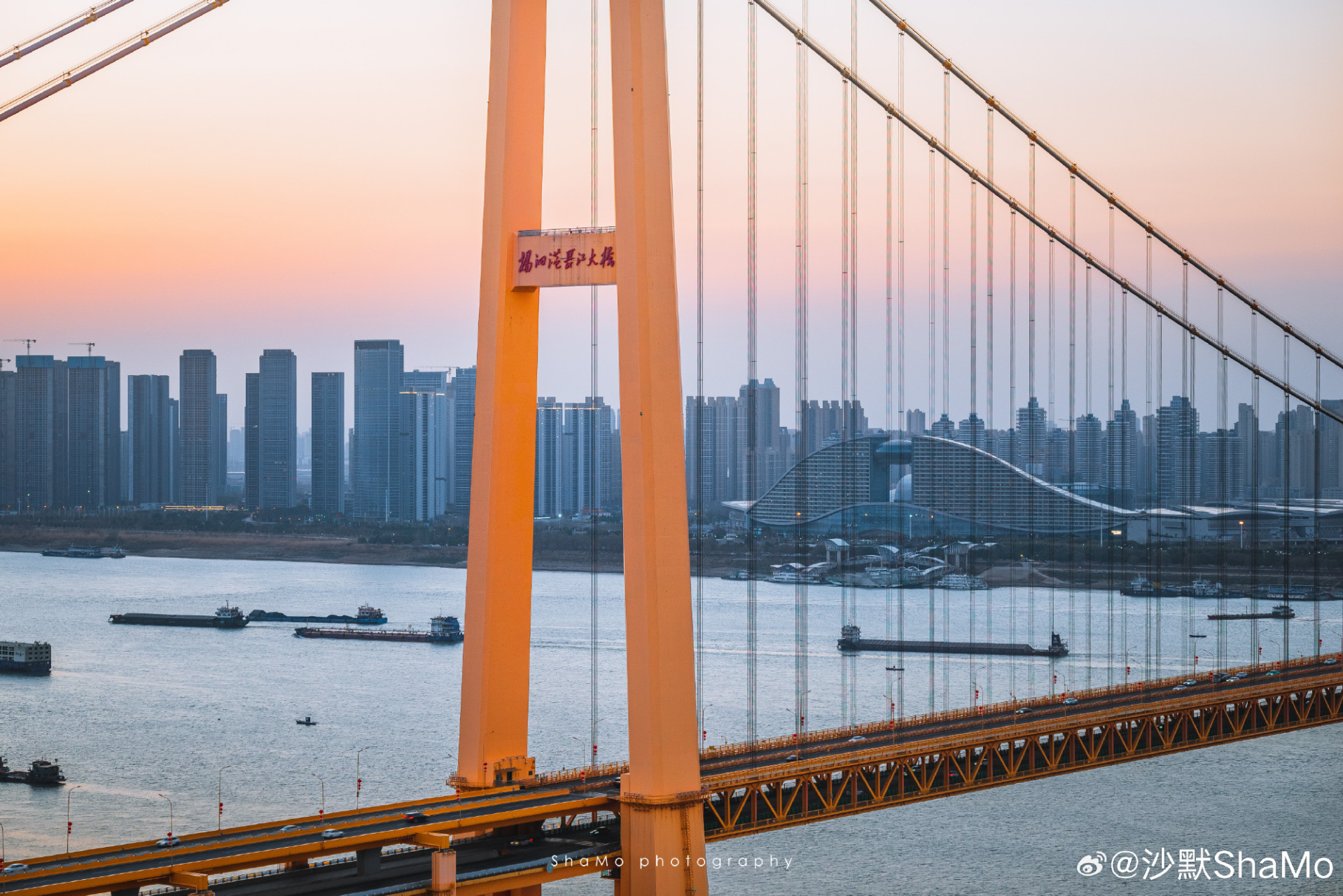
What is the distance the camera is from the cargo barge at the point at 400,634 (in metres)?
44.7

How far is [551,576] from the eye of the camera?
60875mm

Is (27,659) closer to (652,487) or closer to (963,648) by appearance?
(963,648)

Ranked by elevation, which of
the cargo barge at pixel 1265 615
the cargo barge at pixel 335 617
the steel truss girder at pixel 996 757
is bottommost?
the cargo barge at pixel 335 617

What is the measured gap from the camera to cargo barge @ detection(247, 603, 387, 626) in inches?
1889

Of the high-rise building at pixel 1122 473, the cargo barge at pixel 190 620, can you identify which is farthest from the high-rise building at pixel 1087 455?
the cargo barge at pixel 190 620

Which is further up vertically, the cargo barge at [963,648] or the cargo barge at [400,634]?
the cargo barge at [963,648]

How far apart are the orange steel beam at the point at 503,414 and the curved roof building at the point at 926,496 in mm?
39456

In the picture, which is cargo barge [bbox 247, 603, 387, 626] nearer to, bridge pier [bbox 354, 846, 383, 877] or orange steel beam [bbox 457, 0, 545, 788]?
orange steel beam [bbox 457, 0, 545, 788]

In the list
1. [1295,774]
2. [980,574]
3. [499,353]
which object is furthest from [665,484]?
[980,574]

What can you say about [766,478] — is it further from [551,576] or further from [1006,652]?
[1006,652]

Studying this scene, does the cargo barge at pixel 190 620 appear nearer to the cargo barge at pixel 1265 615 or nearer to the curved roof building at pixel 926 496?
the curved roof building at pixel 926 496

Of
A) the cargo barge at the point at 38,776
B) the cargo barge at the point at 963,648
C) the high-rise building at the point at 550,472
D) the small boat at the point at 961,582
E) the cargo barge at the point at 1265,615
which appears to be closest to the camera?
the cargo barge at the point at 38,776

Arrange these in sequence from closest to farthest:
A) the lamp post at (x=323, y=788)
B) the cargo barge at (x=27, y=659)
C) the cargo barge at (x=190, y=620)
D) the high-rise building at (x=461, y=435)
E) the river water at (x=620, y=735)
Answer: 1. the river water at (x=620, y=735)
2. the lamp post at (x=323, y=788)
3. the cargo barge at (x=27, y=659)
4. the cargo barge at (x=190, y=620)
5. the high-rise building at (x=461, y=435)

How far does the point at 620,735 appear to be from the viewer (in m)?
27.2
